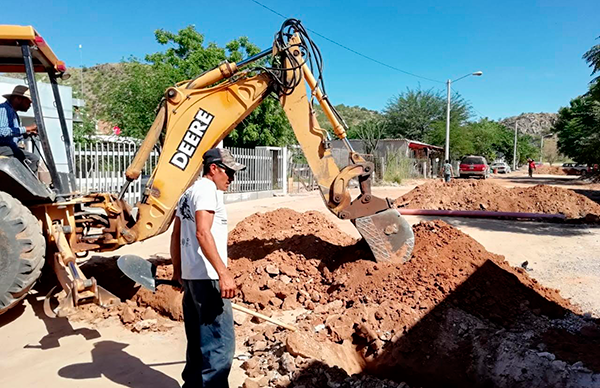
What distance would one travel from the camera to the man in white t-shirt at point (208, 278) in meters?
2.82

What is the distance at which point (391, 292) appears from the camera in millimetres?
4359

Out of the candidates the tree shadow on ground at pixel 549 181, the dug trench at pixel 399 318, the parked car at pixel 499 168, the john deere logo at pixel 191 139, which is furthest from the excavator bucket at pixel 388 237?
the parked car at pixel 499 168

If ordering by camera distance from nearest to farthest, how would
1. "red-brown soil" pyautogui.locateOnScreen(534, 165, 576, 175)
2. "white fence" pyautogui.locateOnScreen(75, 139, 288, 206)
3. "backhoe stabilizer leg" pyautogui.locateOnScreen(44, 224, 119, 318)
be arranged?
"backhoe stabilizer leg" pyautogui.locateOnScreen(44, 224, 119, 318) → "white fence" pyautogui.locateOnScreen(75, 139, 288, 206) → "red-brown soil" pyautogui.locateOnScreen(534, 165, 576, 175)

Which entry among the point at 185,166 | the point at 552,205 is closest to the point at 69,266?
the point at 185,166

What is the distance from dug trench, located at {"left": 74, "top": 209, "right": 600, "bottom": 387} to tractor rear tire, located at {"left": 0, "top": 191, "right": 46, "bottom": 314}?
34.7 inches

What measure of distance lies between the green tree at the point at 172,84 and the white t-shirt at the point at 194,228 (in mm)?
16087

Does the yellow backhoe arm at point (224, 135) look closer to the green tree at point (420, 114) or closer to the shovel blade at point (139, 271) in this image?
the shovel blade at point (139, 271)

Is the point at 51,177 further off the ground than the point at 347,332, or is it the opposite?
the point at 51,177

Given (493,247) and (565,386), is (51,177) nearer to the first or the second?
(565,386)

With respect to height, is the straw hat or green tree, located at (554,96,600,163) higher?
green tree, located at (554,96,600,163)

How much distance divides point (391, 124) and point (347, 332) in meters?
41.4

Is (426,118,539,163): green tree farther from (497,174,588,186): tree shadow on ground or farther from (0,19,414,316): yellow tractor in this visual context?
(0,19,414,316): yellow tractor

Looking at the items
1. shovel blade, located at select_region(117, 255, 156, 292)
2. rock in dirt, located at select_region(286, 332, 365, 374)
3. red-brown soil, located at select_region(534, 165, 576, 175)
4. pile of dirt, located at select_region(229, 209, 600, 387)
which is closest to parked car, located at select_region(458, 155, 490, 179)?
red-brown soil, located at select_region(534, 165, 576, 175)

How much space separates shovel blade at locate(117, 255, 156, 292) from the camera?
379cm
